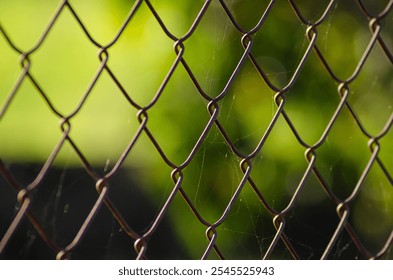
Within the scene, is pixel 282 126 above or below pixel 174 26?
below

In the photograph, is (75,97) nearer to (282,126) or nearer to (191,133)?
(191,133)

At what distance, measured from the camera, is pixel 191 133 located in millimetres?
2852

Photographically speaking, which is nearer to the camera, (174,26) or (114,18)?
(174,26)
